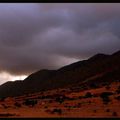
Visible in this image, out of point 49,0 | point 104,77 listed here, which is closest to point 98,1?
point 49,0

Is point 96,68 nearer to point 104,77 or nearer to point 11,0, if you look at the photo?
point 104,77

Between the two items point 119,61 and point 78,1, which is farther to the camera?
point 119,61

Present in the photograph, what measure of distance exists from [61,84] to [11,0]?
90.6 meters

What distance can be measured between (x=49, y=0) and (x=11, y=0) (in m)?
0.40

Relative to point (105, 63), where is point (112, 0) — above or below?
below

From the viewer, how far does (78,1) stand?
3.77 metres

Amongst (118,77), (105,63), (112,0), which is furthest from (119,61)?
(112,0)

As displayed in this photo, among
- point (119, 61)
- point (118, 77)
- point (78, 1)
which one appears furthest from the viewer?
point (119, 61)

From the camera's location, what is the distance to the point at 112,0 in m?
3.81

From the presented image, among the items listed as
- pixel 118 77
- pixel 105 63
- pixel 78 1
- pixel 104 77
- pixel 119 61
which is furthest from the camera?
pixel 105 63

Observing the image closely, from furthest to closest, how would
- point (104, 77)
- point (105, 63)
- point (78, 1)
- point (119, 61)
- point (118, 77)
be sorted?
point (105, 63)
point (119, 61)
point (104, 77)
point (118, 77)
point (78, 1)

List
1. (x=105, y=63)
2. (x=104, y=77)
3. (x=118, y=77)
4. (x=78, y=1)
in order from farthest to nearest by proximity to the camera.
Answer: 1. (x=105, y=63)
2. (x=104, y=77)
3. (x=118, y=77)
4. (x=78, y=1)

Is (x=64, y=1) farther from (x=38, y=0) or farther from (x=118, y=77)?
(x=118, y=77)

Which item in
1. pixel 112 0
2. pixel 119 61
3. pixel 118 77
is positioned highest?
pixel 119 61
